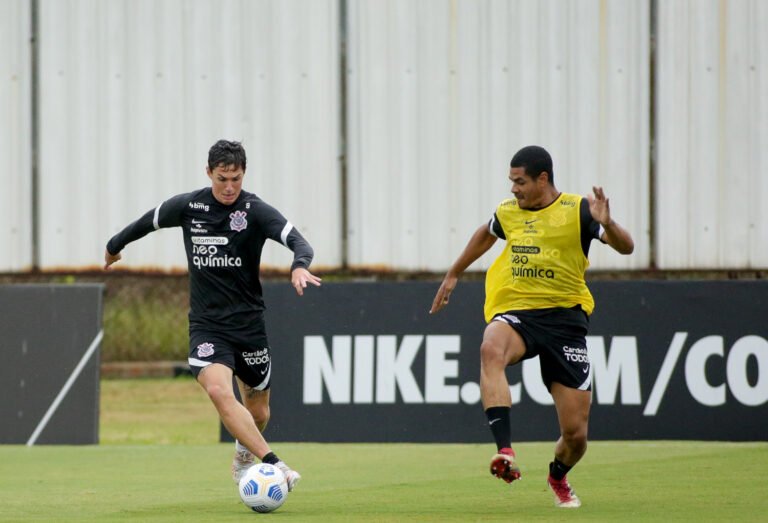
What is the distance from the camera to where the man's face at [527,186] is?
28.4 ft

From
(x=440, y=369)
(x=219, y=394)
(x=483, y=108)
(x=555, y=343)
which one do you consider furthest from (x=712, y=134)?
(x=219, y=394)

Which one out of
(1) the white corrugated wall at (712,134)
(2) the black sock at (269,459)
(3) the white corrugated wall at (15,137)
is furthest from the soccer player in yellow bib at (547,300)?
(3) the white corrugated wall at (15,137)

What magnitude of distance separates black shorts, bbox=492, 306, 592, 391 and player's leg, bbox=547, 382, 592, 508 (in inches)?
3.0

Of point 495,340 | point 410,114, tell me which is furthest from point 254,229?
point 410,114

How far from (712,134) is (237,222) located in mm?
7528

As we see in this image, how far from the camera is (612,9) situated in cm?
1498

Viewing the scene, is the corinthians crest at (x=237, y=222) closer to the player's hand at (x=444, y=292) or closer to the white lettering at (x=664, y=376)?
the player's hand at (x=444, y=292)

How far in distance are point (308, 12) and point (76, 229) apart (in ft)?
11.3

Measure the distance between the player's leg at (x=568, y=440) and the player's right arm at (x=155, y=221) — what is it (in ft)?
9.00

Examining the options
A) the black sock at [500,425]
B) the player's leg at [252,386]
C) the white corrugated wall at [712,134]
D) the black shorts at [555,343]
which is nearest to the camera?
the black sock at [500,425]

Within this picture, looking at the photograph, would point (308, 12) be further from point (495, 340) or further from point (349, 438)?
point (495, 340)

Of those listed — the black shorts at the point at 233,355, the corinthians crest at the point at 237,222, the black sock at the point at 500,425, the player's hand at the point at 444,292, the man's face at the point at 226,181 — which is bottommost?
the black sock at the point at 500,425

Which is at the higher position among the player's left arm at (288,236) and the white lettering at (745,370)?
the player's left arm at (288,236)

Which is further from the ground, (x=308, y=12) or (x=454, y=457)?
(x=308, y=12)
